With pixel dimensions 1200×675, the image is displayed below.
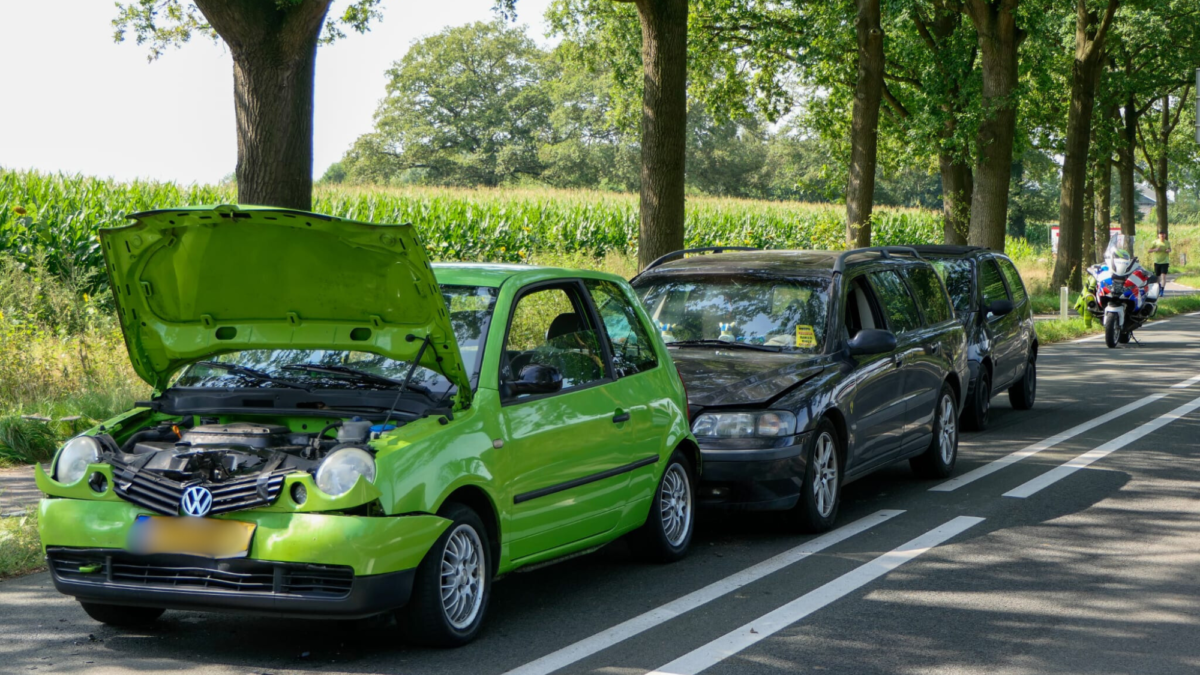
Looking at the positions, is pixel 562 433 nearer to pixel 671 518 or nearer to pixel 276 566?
pixel 671 518

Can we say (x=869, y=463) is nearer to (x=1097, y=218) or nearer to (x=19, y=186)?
(x=19, y=186)

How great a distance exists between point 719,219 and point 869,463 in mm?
25612

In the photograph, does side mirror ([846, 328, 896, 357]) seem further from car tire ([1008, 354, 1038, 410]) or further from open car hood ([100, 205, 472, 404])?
car tire ([1008, 354, 1038, 410])

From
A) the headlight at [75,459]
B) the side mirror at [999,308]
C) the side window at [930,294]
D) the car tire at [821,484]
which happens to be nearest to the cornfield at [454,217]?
the headlight at [75,459]

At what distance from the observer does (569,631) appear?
18.7ft

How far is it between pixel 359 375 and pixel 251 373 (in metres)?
0.57

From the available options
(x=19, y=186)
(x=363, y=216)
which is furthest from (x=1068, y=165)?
(x=19, y=186)

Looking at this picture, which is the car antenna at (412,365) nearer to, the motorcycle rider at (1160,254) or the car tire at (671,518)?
the car tire at (671,518)

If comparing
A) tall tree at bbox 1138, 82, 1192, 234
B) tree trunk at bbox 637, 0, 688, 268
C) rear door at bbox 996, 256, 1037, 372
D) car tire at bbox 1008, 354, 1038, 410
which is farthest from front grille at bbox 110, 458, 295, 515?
tall tree at bbox 1138, 82, 1192, 234

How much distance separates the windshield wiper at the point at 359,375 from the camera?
5766mm

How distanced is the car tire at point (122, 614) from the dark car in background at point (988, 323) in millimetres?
8803

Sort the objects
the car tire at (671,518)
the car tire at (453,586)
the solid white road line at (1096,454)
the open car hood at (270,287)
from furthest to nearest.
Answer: the solid white road line at (1096,454) → the car tire at (671,518) → the open car hood at (270,287) → the car tire at (453,586)

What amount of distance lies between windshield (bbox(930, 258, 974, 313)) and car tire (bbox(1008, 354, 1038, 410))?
1584 mm

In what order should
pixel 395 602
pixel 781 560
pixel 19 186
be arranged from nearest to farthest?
pixel 395 602
pixel 781 560
pixel 19 186
